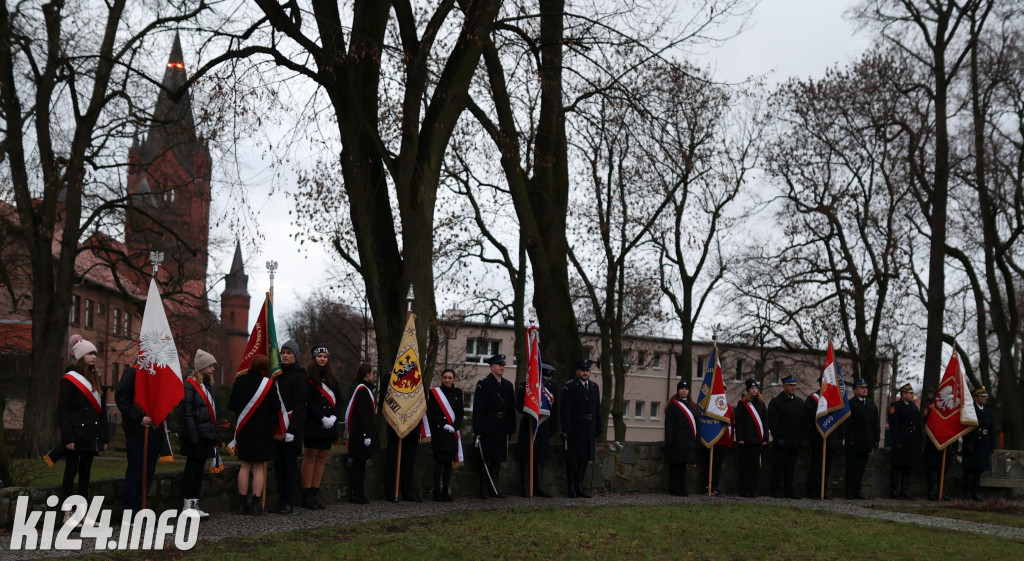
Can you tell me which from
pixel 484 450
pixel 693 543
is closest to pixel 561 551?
pixel 693 543

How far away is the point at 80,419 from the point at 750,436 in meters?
9.91

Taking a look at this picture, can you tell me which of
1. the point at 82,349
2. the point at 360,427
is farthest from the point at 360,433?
the point at 82,349

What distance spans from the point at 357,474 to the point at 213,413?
7.31ft

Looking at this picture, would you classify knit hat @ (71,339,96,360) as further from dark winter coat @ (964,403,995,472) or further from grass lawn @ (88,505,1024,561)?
dark winter coat @ (964,403,995,472)

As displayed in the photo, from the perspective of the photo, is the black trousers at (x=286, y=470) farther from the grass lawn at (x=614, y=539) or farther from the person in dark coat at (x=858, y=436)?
the person in dark coat at (x=858, y=436)

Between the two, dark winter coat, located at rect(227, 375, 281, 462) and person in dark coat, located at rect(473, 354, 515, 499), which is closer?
dark winter coat, located at rect(227, 375, 281, 462)

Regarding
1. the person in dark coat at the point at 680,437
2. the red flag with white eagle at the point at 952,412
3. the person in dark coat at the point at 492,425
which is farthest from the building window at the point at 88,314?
the red flag with white eagle at the point at 952,412

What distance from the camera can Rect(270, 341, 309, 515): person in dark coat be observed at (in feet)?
37.5

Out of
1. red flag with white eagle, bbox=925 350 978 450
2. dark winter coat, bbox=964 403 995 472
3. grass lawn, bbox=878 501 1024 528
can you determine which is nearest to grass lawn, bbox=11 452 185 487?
grass lawn, bbox=878 501 1024 528

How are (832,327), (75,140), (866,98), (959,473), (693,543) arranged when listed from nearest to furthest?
(693,543) → (959,473) → (75,140) → (866,98) → (832,327)

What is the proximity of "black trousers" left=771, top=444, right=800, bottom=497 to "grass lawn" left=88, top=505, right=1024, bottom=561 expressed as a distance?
11.5ft

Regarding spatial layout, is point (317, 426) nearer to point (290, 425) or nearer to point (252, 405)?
point (290, 425)

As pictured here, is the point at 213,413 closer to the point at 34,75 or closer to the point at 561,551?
the point at 561,551

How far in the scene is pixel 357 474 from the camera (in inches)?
505
